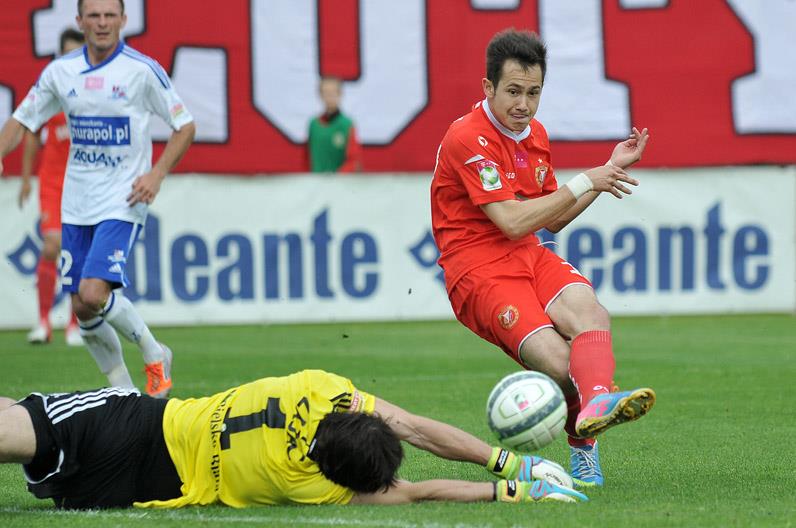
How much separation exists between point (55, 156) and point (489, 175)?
7.73 m

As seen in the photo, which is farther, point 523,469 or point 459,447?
point 523,469

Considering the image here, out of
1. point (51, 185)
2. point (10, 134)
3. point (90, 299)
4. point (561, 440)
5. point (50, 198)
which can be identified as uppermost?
point (10, 134)

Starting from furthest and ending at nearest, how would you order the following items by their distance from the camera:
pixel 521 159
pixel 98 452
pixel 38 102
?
1. pixel 38 102
2. pixel 521 159
3. pixel 98 452

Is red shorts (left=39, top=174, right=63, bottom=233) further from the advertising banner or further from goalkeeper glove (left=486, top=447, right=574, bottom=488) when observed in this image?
goalkeeper glove (left=486, top=447, right=574, bottom=488)

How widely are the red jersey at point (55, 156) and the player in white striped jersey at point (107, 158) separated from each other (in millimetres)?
3866

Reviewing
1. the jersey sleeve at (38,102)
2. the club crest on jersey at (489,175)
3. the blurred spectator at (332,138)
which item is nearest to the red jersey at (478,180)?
the club crest on jersey at (489,175)

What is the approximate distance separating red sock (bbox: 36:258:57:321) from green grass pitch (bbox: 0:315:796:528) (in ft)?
1.18

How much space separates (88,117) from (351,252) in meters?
6.35

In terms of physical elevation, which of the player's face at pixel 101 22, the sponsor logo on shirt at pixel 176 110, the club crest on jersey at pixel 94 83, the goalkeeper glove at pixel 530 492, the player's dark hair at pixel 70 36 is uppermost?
the player's dark hair at pixel 70 36

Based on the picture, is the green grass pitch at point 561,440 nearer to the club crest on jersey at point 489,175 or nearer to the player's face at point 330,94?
the club crest on jersey at point 489,175

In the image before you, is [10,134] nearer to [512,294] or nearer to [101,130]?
[101,130]

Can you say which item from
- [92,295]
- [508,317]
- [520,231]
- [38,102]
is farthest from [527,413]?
[38,102]

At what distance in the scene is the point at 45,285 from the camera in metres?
13.8

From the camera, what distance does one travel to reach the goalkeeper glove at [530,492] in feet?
18.7
